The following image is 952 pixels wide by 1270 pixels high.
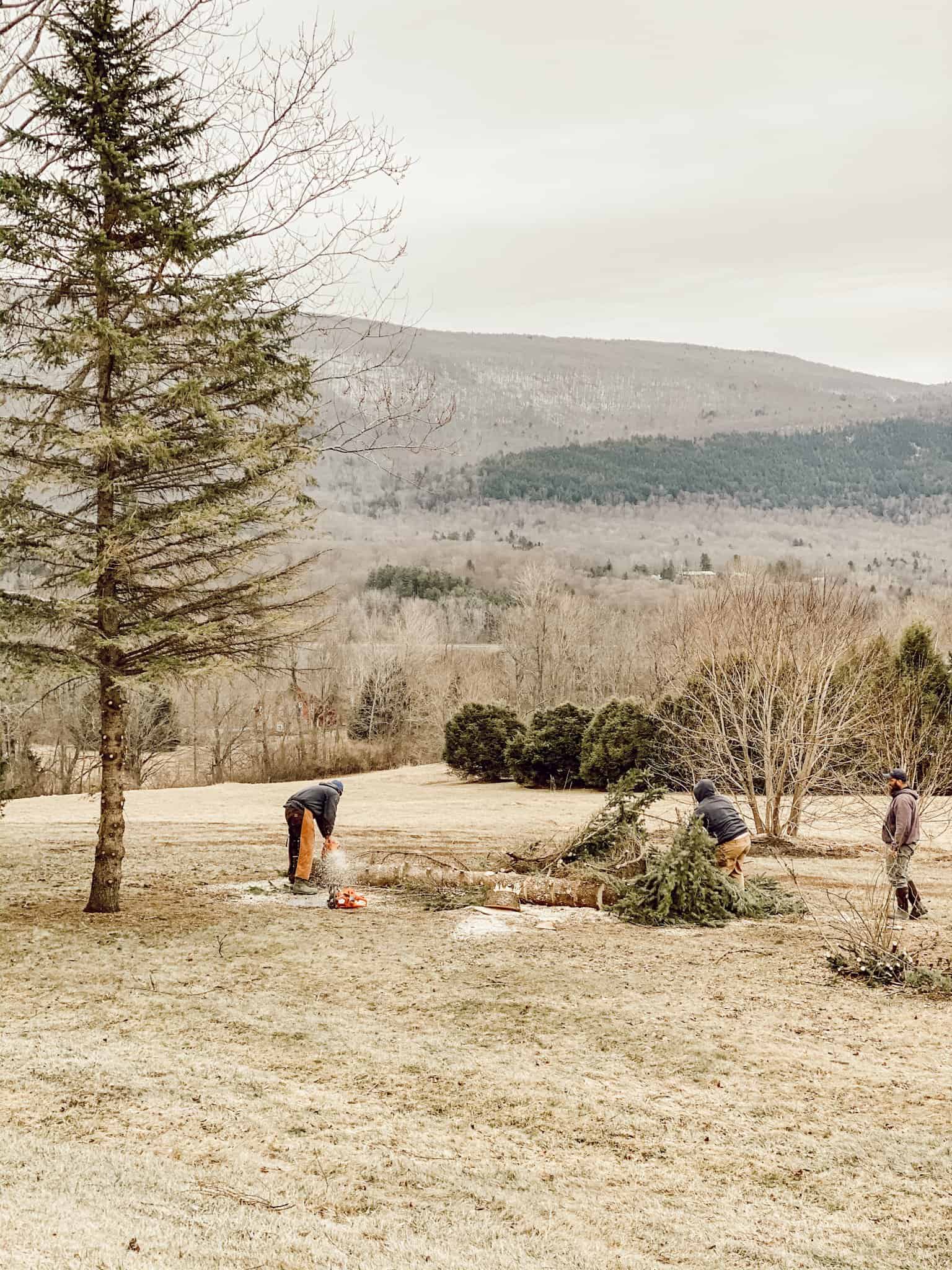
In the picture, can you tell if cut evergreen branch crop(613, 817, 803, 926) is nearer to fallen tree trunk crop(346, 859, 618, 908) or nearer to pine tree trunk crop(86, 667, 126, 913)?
fallen tree trunk crop(346, 859, 618, 908)

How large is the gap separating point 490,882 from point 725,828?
126 inches

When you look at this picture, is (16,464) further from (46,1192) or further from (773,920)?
(773,920)

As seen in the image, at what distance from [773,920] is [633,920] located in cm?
183

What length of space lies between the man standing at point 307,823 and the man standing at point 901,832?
22.6 ft

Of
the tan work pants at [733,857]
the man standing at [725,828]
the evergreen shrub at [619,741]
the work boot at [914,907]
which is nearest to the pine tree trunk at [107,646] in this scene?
the man standing at [725,828]

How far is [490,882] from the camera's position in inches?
526

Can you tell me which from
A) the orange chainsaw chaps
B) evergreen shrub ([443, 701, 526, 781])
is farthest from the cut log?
evergreen shrub ([443, 701, 526, 781])

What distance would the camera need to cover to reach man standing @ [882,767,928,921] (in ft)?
39.2

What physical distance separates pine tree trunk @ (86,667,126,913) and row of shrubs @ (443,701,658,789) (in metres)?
18.8

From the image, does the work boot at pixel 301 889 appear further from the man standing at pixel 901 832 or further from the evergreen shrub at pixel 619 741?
the evergreen shrub at pixel 619 741

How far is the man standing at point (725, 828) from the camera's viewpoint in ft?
43.0

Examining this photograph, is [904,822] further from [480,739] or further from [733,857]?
[480,739]

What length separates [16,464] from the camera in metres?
10.5

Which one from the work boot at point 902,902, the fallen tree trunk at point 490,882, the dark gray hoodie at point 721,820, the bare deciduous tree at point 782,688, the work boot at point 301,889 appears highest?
the bare deciduous tree at point 782,688
